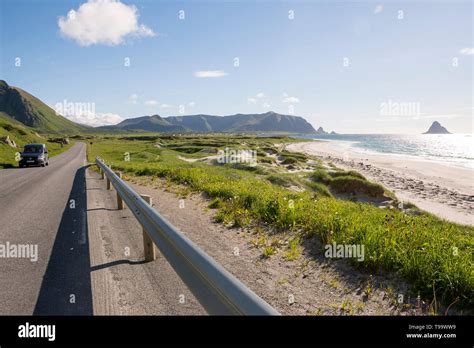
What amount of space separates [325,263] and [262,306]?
11.2 ft

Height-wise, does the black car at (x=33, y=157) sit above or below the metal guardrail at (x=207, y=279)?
above

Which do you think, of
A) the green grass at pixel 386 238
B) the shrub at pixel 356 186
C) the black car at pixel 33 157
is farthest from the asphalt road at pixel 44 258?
the shrub at pixel 356 186

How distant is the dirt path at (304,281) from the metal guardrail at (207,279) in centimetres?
132

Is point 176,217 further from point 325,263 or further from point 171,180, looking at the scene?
point 171,180

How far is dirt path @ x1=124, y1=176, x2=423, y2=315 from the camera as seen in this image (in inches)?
161

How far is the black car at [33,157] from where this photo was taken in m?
26.8

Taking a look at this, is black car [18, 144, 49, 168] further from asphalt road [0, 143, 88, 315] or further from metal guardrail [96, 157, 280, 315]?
metal guardrail [96, 157, 280, 315]

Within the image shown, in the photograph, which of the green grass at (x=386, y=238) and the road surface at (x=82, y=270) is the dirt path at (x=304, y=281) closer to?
the green grass at (x=386, y=238)

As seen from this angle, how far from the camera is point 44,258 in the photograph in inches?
223

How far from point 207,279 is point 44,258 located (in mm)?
4110

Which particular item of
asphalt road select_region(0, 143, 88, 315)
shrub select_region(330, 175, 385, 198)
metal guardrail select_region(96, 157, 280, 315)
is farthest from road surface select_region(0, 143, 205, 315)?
shrub select_region(330, 175, 385, 198)

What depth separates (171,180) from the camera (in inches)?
645

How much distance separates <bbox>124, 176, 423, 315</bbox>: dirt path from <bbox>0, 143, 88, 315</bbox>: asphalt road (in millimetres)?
2321
